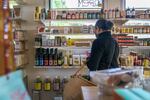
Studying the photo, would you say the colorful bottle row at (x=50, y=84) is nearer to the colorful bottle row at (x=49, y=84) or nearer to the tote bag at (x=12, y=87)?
the colorful bottle row at (x=49, y=84)

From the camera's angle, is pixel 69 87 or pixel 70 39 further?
pixel 70 39

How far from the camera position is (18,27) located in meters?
6.61

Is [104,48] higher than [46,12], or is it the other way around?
[46,12]

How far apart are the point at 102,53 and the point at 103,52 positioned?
0.07 ft

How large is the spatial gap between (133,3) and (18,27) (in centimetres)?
266

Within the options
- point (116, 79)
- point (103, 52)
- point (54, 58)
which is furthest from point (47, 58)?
point (116, 79)

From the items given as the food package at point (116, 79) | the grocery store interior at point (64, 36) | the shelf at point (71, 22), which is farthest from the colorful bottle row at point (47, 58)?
the food package at point (116, 79)

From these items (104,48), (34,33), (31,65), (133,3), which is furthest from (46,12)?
(104,48)

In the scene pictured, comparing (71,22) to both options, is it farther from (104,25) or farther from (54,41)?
(104,25)

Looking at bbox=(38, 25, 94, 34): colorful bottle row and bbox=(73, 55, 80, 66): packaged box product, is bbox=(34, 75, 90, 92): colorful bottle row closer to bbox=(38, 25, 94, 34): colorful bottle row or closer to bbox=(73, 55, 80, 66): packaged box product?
bbox=(73, 55, 80, 66): packaged box product

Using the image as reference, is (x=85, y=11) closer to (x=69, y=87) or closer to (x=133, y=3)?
(x=133, y=3)

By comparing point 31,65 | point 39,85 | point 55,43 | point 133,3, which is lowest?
point 39,85

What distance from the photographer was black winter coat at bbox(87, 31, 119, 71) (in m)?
3.75

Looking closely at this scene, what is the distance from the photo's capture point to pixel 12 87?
0.80 m
